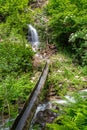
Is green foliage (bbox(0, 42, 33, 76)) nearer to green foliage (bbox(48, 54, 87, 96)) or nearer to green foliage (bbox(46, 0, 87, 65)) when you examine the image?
green foliage (bbox(48, 54, 87, 96))

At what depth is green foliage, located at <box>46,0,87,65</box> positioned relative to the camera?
14510 millimetres

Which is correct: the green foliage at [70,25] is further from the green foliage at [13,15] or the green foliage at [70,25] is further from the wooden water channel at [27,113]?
the wooden water channel at [27,113]

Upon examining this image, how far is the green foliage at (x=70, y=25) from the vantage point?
14510 mm

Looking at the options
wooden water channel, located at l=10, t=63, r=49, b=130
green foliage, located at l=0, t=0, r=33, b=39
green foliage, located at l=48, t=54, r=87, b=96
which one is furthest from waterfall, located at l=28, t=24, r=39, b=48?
wooden water channel, located at l=10, t=63, r=49, b=130

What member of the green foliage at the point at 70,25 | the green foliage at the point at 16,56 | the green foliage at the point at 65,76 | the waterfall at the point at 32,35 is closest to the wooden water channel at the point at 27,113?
the green foliage at the point at 65,76

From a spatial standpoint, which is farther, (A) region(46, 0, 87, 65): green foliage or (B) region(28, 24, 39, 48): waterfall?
(B) region(28, 24, 39, 48): waterfall

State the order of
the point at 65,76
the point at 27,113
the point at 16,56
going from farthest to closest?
the point at 16,56
the point at 65,76
the point at 27,113

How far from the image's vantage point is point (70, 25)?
16.0 metres

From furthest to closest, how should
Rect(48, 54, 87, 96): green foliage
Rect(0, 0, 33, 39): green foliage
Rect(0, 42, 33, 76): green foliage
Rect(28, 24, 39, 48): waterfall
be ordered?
Rect(28, 24, 39, 48): waterfall < Rect(0, 0, 33, 39): green foliage < Rect(0, 42, 33, 76): green foliage < Rect(48, 54, 87, 96): green foliage

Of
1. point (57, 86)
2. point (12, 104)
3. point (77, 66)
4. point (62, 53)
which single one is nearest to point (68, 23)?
point (62, 53)

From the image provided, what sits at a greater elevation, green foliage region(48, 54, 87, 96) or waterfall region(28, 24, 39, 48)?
waterfall region(28, 24, 39, 48)

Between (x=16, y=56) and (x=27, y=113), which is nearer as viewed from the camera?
(x=27, y=113)

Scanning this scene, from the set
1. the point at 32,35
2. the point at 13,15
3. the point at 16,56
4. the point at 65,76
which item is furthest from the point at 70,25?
the point at 65,76

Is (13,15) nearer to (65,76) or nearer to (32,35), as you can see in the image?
(32,35)
